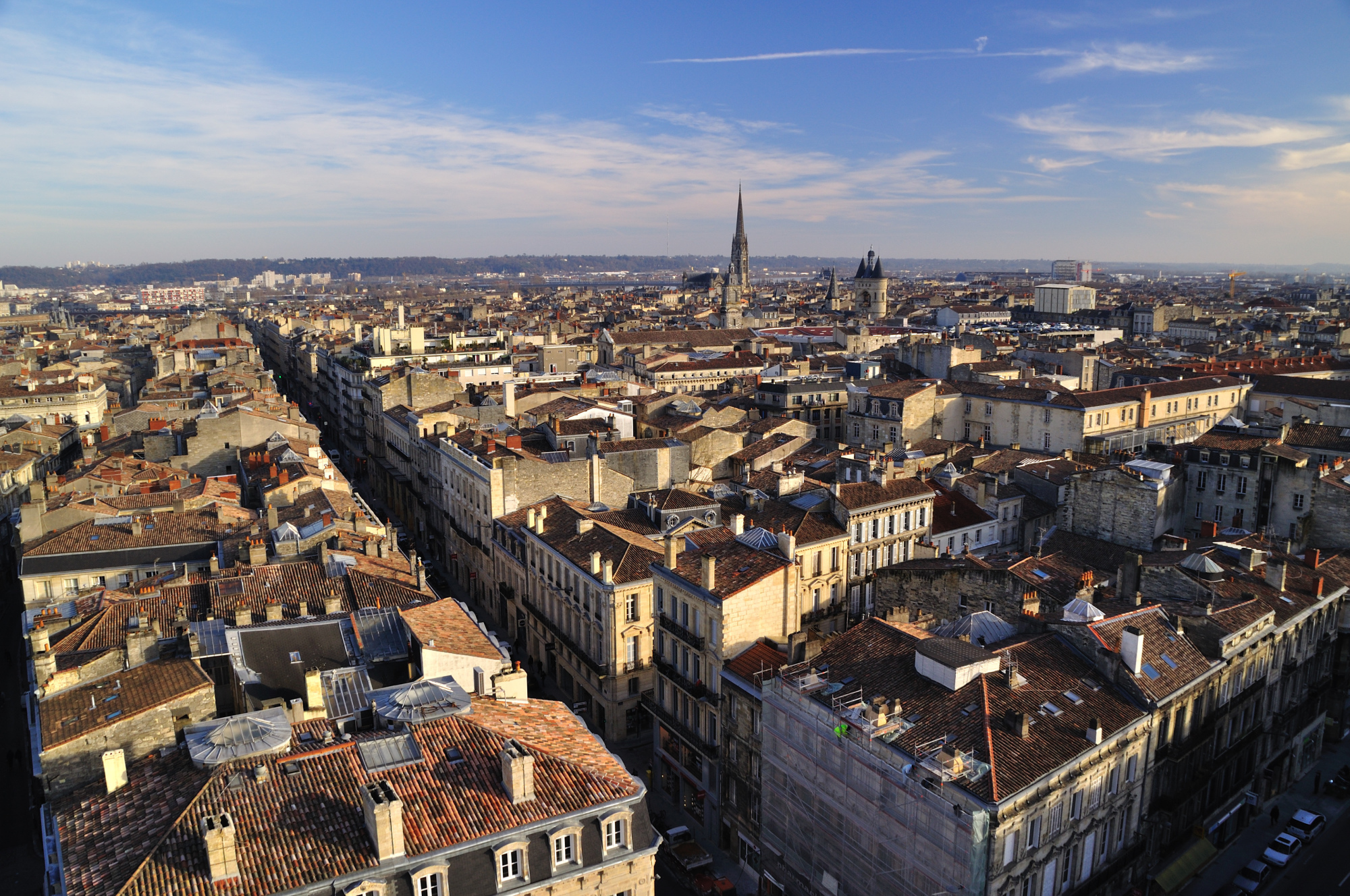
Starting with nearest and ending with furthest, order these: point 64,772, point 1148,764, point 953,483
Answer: point 64,772
point 1148,764
point 953,483

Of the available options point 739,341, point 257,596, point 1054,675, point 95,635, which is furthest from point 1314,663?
point 739,341

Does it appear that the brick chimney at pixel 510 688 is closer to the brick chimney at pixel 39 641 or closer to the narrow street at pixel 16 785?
the brick chimney at pixel 39 641

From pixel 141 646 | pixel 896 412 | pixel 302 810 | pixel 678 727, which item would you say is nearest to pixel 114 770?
pixel 302 810

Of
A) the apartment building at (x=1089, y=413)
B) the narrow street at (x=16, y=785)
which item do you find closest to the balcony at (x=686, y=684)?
the narrow street at (x=16, y=785)

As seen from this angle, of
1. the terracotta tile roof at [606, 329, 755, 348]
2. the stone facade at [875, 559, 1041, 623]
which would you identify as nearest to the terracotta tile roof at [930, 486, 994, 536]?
the stone facade at [875, 559, 1041, 623]

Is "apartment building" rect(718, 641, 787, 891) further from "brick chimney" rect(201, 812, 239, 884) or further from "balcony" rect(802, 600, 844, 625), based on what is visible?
"brick chimney" rect(201, 812, 239, 884)

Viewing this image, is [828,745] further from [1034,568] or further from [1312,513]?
[1312,513]
